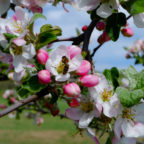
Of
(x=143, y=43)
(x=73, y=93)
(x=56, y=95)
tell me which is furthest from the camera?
(x=143, y=43)

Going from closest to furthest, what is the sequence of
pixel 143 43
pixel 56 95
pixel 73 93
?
pixel 73 93
pixel 56 95
pixel 143 43

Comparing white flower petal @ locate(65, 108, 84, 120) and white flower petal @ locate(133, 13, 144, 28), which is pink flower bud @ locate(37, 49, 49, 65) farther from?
white flower petal @ locate(133, 13, 144, 28)

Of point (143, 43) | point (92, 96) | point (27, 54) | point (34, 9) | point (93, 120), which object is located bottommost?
point (143, 43)

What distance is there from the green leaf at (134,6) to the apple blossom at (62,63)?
26 centimetres

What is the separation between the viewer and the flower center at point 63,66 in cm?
93

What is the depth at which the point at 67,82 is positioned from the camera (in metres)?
0.93

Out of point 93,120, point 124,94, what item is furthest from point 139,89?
point 93,120

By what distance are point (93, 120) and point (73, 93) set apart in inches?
8.0

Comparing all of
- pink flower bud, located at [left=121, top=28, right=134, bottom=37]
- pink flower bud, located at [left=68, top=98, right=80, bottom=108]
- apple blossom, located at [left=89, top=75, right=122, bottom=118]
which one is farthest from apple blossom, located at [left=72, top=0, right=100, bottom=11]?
pink flower bud, located at [left=121, top=28, right=134, bottom=37]

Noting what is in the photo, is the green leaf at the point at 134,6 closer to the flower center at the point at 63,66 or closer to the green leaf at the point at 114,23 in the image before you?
the green leaf at the point at 114,23

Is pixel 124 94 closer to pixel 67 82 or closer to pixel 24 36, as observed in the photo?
pixel 67 82

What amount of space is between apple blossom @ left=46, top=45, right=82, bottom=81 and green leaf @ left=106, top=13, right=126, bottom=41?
0.59 ft

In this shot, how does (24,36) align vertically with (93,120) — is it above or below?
above

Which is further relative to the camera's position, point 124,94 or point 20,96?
point 20,96
